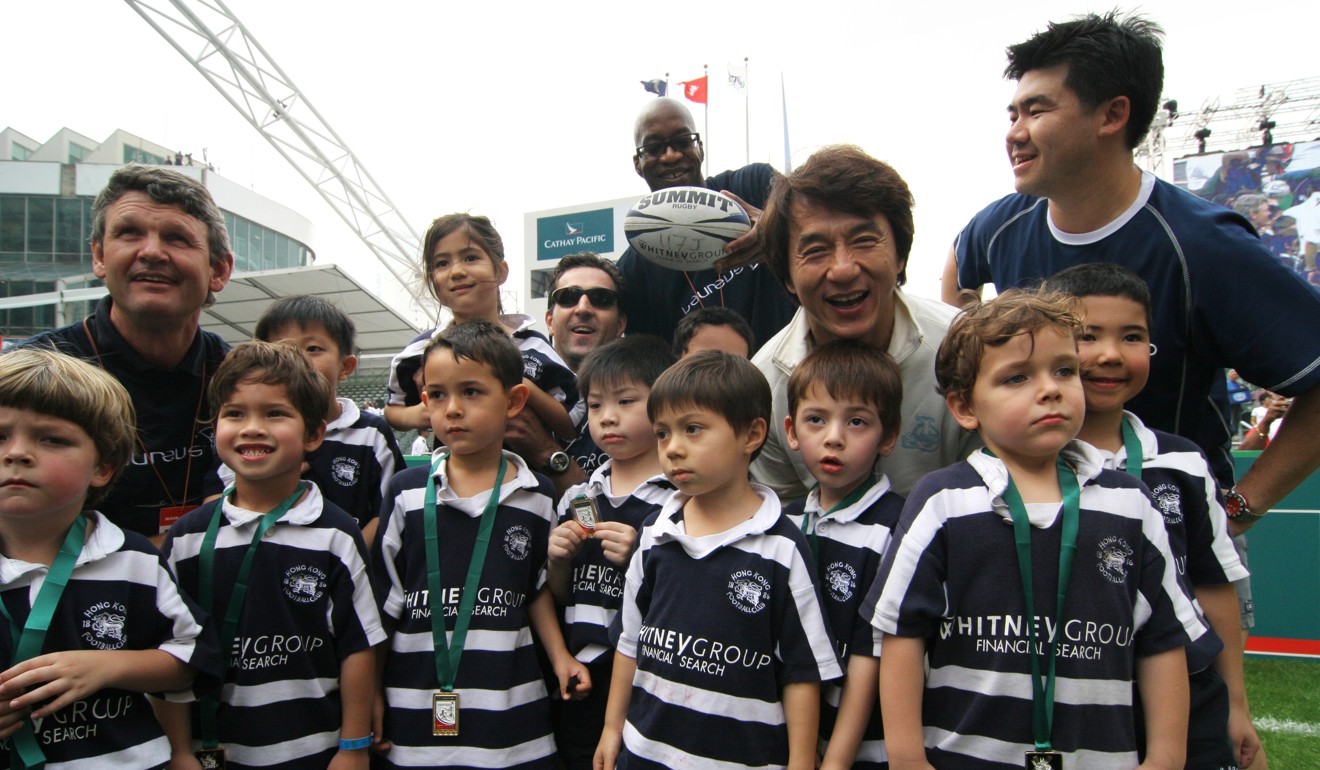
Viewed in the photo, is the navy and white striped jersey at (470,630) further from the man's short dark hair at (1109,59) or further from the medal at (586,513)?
the man's short dark hair at (1109,59)

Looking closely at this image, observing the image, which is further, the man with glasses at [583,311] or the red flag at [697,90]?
the red flag at [697,90]

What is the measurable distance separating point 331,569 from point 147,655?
0.51m

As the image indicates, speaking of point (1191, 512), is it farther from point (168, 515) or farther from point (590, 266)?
point (168, 515)

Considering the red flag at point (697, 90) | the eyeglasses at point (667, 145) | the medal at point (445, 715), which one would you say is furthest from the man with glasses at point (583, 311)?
the red flag at point (697, 90)

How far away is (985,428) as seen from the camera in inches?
79.9

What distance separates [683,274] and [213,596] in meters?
2.65

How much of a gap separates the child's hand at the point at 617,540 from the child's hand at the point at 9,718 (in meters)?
1.49

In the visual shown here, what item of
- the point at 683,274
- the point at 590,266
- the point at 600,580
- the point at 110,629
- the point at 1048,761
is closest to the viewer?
the point at 1048,761

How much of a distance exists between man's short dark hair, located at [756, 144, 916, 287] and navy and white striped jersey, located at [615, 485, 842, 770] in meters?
0.99

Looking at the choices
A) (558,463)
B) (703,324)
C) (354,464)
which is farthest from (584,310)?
(354,464)

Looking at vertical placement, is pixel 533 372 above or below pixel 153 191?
below

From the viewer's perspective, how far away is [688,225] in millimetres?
3629

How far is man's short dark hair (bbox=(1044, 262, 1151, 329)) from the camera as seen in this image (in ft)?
7.25

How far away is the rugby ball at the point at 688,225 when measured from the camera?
3.62 meters
